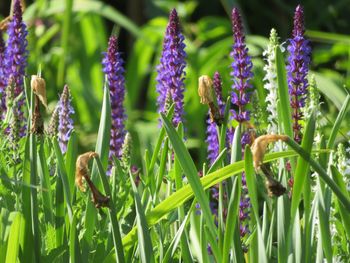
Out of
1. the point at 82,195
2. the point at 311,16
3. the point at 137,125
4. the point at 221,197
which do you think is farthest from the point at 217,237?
the point at 311,16

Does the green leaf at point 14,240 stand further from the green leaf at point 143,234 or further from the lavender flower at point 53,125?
the lavender flower at point 53,125

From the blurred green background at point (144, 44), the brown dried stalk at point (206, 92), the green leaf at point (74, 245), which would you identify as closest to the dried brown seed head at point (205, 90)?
the brown dried stalk at point (206, 92)

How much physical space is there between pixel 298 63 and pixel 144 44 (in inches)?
188

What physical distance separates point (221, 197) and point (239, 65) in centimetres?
40

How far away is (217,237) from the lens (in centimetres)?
211

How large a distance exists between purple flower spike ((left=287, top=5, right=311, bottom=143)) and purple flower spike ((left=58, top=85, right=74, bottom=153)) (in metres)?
0.58

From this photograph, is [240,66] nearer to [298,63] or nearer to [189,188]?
[298,63]

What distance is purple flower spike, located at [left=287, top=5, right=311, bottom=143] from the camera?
229 centimetres

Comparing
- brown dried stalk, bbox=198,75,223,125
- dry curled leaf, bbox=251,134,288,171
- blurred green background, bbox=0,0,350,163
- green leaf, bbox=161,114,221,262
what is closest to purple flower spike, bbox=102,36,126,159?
brown dried stalk, bbox=198,75,223,125

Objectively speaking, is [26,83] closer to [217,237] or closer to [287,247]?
[217,237]

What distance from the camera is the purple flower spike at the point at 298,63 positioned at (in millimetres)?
2287

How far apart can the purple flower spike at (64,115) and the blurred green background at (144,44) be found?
2595 millimetres

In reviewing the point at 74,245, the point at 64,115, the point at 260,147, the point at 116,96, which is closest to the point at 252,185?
the point at 260,147

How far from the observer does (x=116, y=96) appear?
2736mm
